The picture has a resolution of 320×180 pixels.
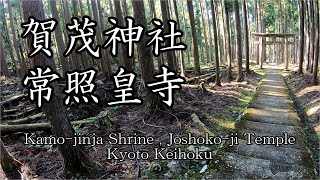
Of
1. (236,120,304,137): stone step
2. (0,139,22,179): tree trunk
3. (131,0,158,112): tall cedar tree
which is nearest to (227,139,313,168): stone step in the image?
(236,120,304,137): stone step

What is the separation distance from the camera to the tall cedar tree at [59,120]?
4895 millimetres

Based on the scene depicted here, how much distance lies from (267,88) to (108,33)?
36.1 feet

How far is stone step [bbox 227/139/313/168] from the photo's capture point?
6.11 meters

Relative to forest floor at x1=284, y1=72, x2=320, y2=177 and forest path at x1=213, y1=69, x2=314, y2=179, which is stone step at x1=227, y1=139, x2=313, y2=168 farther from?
forest floor at x1=284, y1=72, x2=320, y2=177

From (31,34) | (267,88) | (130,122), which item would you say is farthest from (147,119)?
(267,88)

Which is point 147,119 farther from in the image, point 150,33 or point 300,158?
point 300,158

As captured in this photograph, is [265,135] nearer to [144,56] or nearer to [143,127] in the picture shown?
[143,127]

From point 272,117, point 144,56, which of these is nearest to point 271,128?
point 272,117

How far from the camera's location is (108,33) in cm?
682

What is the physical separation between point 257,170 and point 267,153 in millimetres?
1059

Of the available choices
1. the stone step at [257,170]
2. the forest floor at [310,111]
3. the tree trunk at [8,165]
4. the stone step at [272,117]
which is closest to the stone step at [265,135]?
the forest floor at [310,111]

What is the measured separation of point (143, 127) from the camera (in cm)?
798

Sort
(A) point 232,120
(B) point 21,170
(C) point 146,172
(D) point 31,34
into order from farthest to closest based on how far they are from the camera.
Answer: (A) point 232,120
(B) point 21,170
(C) point 146,172
(D) point 31,34

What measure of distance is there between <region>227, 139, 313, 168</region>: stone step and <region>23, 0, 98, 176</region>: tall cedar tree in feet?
11.1
